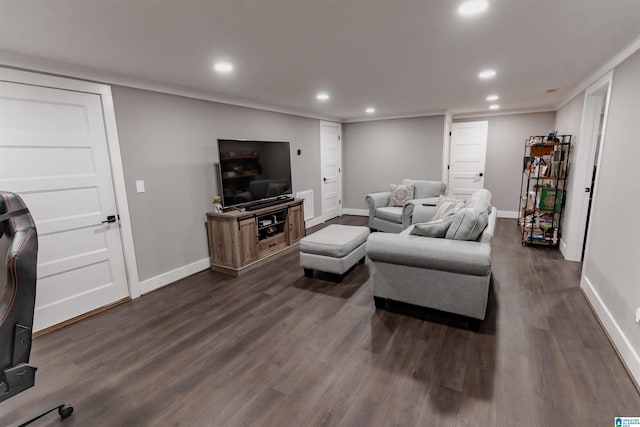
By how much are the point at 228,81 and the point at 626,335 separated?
3972 millimetres

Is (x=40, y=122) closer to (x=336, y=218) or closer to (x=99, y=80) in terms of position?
(x=99, y=80)

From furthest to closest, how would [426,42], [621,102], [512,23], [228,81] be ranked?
[228,81], [621,102], [426,42], [512,23]

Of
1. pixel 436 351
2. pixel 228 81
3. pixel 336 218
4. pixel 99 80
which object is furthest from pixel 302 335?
pixel 336 218

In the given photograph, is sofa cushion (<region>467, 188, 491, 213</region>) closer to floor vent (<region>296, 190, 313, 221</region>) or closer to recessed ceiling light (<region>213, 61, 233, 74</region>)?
recessed ceiling light (<region>213, 61, 233, 74</region>)

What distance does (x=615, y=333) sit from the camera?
7.27ft

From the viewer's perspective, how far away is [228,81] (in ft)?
10.4

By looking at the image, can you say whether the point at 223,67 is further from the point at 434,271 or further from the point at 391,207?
the point at 391,207

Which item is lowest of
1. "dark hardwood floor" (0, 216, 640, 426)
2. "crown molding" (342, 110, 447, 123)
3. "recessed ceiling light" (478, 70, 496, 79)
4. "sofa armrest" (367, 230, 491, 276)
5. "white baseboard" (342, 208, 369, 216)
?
"dark hardwood floor" (0, 216, 640, 426)

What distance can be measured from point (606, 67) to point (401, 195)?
306 cm

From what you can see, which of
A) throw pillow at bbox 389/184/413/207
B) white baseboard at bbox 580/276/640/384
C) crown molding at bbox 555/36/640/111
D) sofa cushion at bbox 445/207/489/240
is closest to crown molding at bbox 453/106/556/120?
crown molding at bbox 555/36/640/111

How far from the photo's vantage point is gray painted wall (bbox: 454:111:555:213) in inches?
232

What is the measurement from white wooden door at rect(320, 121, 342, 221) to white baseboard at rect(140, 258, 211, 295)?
314cm

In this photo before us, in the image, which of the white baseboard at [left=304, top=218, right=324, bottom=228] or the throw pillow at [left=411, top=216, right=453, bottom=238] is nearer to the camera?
the throw pillow at [left=411, top=216, right=453, bottom=238]

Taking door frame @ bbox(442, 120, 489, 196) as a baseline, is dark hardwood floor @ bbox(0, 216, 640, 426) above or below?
below
